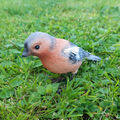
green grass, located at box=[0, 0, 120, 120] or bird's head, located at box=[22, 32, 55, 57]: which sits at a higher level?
bird's head, located at box=[22, 32, 55, 57]

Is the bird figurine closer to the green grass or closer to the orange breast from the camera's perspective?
the orange breast

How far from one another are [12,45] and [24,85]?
136 cm

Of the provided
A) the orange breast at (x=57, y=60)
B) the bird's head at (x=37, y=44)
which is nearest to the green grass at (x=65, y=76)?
the orange breast at (x=57, y=60)

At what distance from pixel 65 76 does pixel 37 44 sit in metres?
1.00

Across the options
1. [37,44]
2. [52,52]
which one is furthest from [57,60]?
[37,44]

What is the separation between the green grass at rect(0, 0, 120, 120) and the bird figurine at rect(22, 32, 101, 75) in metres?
0.34

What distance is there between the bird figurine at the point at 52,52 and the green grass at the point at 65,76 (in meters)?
0.34

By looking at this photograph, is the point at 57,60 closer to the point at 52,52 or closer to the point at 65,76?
the point at 52,52

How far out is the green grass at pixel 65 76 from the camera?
219 cm

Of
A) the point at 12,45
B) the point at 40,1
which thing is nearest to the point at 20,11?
the point at 40,1

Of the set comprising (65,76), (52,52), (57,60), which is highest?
(52,52)

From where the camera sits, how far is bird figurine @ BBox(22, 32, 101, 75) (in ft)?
7.20

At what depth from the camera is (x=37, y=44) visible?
85.9 inches

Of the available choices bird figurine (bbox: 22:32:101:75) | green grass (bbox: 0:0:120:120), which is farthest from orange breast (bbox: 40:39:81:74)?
green grass (bbox: 0:0:120:120)
